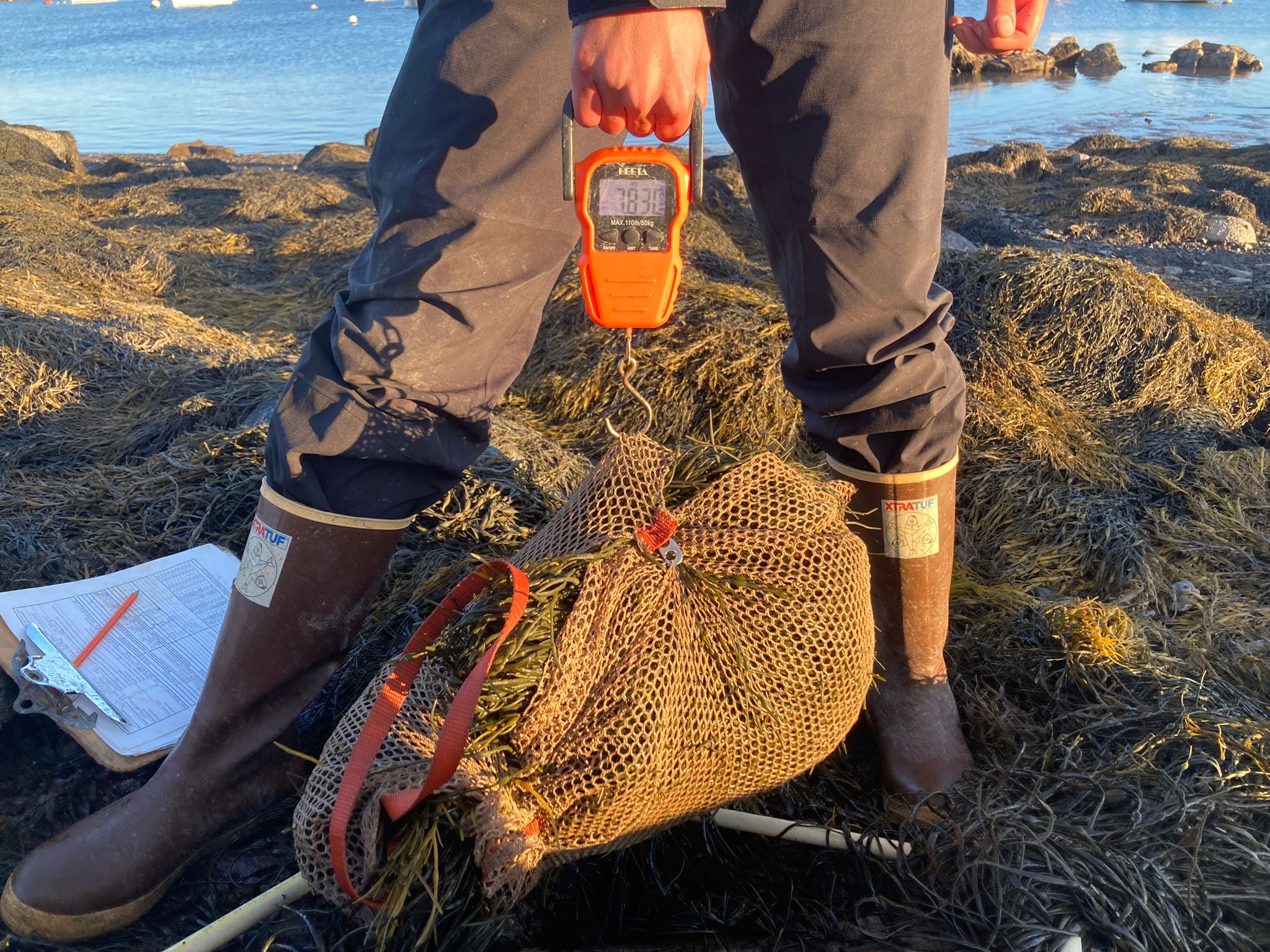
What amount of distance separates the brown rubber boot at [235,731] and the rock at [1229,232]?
322 inches

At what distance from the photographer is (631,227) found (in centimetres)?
145

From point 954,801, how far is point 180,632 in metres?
1.82

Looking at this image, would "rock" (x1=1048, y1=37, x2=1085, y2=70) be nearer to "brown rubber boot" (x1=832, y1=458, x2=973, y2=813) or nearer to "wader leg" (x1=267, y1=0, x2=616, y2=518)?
"brown rubber boot" (x1=832, y1=458, x2=973, y2=813)

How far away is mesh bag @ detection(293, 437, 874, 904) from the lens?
1370 mm

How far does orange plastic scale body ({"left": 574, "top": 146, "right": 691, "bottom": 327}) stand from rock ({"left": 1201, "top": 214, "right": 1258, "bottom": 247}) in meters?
7.88

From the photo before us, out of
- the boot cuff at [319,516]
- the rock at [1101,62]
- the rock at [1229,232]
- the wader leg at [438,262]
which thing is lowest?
the rock at [1229,232]

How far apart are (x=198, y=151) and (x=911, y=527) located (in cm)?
1588

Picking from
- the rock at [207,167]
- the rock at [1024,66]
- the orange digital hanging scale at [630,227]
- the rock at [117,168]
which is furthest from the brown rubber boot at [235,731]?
the rock at [1024,66]

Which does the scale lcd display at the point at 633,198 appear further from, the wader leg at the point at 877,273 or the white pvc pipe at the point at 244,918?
the white pvc pipe at the point at 244,918

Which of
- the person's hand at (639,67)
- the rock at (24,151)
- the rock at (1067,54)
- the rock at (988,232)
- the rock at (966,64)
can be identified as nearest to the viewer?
the person's hand at (639,67)

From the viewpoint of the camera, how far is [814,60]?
147cm

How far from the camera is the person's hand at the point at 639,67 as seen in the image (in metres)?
1.24

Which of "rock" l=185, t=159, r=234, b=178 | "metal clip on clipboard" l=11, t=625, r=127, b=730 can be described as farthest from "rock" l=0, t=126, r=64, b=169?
"metal clip on clipboard" l=11, t=625, r=127, b=730

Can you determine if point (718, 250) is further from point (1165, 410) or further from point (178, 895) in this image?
point (178, 895)
